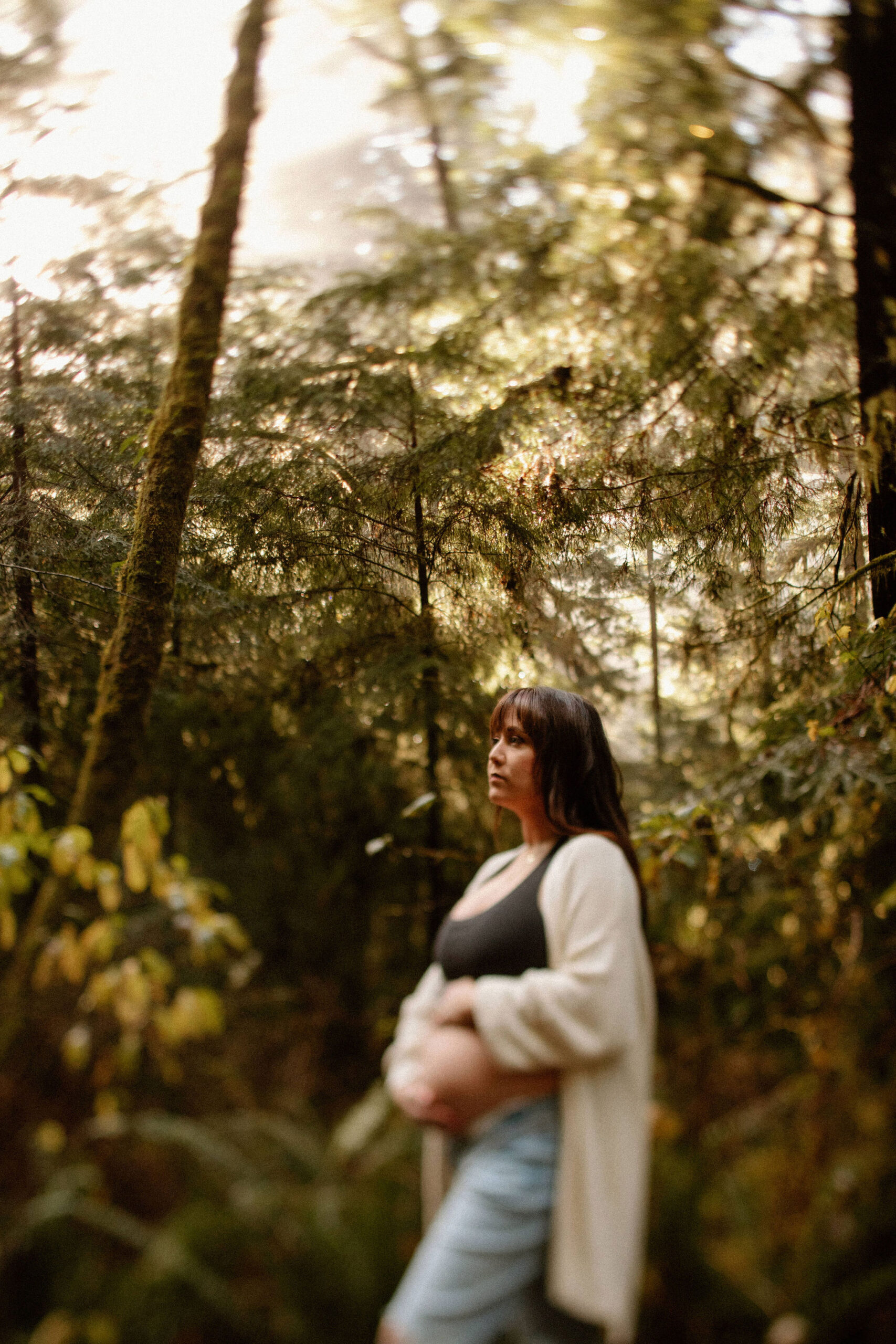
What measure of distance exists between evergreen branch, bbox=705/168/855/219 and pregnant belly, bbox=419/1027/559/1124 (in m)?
3.23

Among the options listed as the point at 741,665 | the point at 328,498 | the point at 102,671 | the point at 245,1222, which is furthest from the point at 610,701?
the point at 245,1222

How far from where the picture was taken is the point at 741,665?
142 inches

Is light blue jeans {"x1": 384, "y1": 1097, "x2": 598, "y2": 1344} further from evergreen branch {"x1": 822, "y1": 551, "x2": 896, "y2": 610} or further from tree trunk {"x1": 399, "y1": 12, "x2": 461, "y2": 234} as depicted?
tree trunk {"x1": 399, "y1": 12, "x2": 461, "y2": 234}

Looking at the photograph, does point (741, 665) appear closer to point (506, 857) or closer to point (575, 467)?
point (575, 467)

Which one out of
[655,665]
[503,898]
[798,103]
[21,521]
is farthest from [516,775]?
[798,103]

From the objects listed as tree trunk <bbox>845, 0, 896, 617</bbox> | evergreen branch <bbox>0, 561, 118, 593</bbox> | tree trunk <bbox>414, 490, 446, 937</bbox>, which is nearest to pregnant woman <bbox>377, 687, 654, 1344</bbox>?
tree trunk <bbox>414, 490, 446, 937</bbox>

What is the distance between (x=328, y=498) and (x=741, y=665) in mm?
1967

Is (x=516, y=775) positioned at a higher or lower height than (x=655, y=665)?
higher

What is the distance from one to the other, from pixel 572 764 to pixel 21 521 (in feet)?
8.43

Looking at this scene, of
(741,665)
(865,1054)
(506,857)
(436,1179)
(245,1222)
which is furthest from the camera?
(741,665)

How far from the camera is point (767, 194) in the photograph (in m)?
3.16

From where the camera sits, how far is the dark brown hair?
2002 mm

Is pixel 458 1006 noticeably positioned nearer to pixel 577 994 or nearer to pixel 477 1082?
pixel 477 1082

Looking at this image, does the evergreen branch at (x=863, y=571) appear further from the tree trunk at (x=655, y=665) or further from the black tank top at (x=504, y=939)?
the black tank top at (x=504, y=939)
